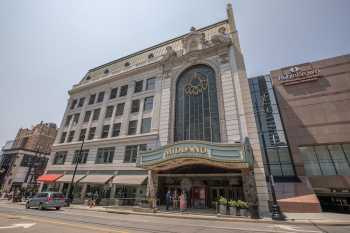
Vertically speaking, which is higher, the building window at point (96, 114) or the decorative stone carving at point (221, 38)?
the decorative stone carving at point (221, 38)

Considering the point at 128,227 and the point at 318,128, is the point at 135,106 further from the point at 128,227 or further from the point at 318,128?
the point at 318,128

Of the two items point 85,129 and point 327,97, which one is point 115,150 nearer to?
point 85,129

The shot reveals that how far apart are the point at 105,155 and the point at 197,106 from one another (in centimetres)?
1536

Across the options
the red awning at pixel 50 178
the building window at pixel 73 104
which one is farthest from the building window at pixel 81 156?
the building window at pixel 73 104

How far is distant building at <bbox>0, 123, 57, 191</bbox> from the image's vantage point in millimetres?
48531

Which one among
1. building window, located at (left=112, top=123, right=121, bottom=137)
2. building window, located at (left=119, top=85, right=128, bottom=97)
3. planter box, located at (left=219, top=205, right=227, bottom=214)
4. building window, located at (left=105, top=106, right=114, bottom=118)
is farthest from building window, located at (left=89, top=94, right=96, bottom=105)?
planter box, located at (left=219, top=205, right=227, bottom=214)

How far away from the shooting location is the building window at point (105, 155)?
83.9ft

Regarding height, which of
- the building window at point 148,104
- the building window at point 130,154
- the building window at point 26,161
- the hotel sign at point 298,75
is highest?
the hotel sign at point 298,75

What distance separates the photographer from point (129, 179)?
70.4ft

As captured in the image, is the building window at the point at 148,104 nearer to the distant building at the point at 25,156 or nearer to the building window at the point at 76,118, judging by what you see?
the building window at the point at 76,118

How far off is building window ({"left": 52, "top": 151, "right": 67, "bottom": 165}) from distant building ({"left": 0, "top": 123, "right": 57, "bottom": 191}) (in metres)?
20.8

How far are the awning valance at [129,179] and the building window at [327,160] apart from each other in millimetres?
22239

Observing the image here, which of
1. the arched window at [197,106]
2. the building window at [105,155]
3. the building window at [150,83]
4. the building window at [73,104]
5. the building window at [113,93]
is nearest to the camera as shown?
the arched window at [197,106]

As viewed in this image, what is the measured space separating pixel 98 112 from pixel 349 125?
37894mm
